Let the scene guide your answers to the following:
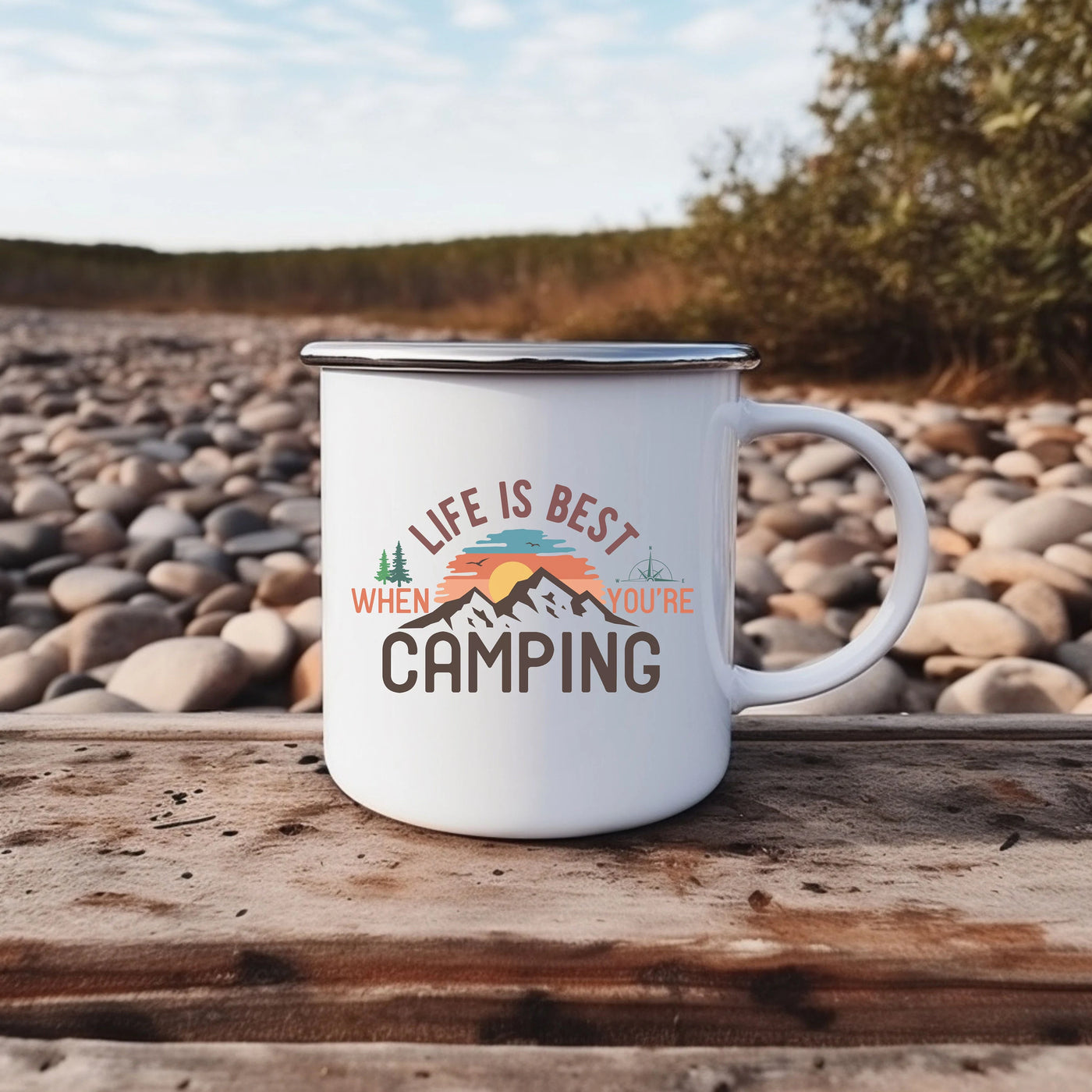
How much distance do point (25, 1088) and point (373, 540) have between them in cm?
37

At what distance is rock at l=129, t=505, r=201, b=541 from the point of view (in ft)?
8.77

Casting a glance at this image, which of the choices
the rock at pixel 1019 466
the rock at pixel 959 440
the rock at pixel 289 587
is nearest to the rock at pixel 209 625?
the rock at pixel 289 587

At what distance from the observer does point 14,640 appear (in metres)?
2.13

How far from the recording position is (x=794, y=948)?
0.70 meters

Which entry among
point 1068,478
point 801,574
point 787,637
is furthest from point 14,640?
point 1068,478

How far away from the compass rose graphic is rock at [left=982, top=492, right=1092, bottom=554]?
1692 millimetres

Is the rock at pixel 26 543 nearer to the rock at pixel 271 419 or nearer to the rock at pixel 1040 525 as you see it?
the rock at pixel 271 419

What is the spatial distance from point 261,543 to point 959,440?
2.05m

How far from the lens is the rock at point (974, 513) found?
2.58m

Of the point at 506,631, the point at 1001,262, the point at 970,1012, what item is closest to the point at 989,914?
the point at 970,1012

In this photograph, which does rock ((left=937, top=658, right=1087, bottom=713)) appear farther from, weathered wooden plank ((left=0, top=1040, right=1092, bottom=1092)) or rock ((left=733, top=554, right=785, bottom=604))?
weathered wooden plank ((left=0, top=1040, right=1092, bottom=1092))

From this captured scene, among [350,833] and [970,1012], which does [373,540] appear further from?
[970,1012]

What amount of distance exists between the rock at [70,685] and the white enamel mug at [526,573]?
1.09 meters

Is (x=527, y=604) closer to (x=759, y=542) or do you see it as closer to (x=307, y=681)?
(x=307, y=681)
